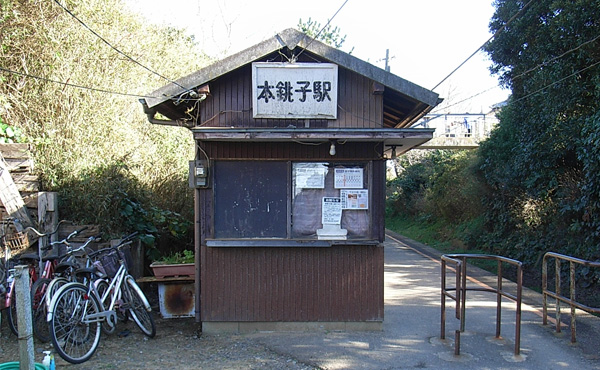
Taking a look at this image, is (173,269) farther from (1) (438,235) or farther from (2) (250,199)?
(1) (438,235)

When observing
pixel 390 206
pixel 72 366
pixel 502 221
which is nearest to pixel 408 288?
pixel 72 366

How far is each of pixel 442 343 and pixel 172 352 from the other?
10.8 feet

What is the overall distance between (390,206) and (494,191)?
15.7m

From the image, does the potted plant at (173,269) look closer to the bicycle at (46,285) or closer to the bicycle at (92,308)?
the bicycle at (92,308)

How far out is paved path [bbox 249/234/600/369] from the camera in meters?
5.47

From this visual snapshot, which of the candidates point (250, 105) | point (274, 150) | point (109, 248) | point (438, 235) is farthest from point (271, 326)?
point (438, 235)

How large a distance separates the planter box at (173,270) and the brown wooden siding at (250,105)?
205cm

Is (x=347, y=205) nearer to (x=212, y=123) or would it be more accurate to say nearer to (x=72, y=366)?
(x=212, y=123)

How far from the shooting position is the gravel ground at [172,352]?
5.36 m

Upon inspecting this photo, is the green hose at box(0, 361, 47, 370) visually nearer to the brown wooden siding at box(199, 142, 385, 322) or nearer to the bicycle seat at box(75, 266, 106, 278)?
the bicycle seat at box(75, 266, 106, 278)

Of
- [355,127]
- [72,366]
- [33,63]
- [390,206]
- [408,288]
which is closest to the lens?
[72,366]

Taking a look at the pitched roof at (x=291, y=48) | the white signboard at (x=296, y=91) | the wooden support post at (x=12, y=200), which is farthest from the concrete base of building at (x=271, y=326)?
the wooden support post at (x=12, y=200)

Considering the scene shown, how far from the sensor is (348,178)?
21.1 feet

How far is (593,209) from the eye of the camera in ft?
31.6
